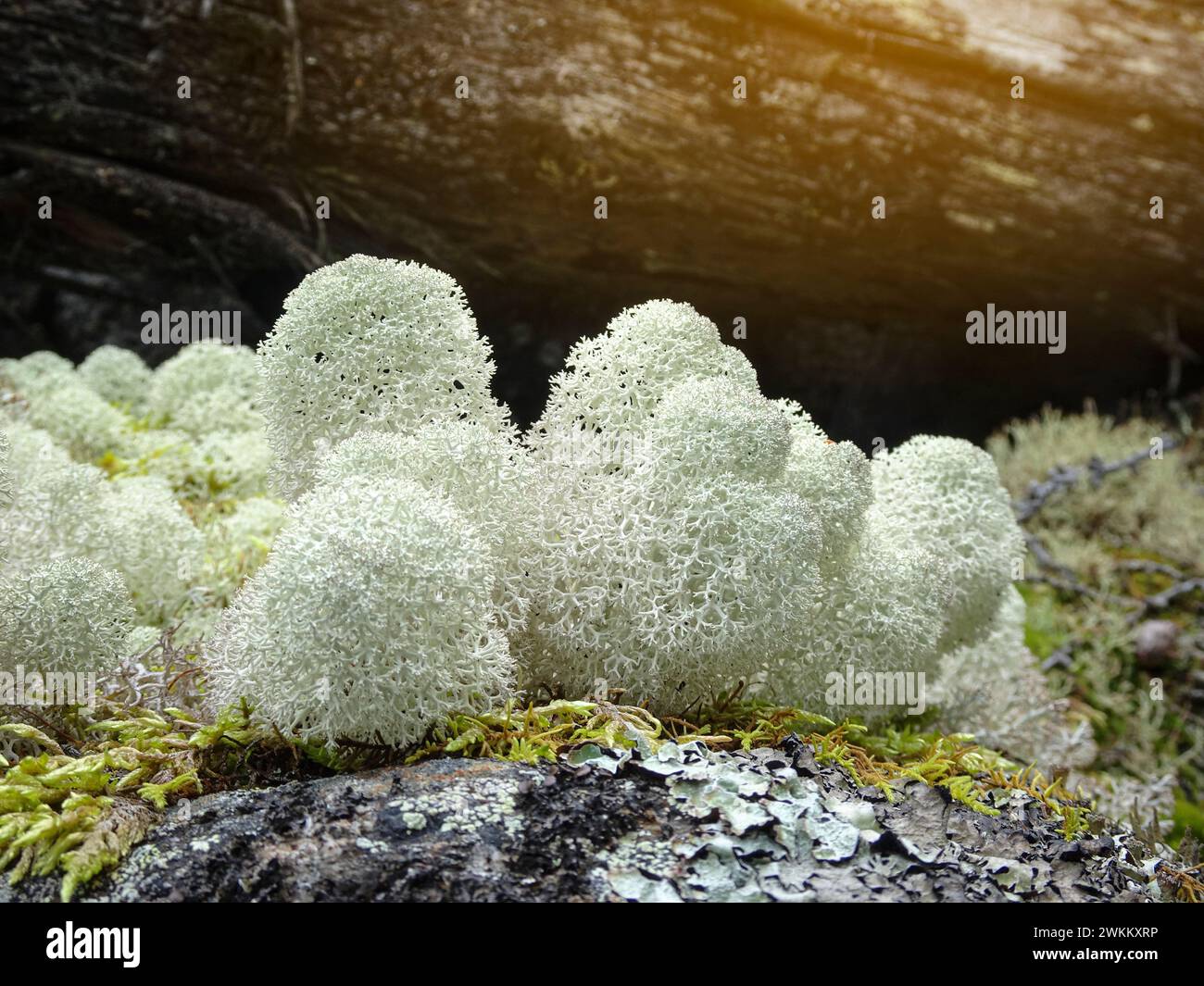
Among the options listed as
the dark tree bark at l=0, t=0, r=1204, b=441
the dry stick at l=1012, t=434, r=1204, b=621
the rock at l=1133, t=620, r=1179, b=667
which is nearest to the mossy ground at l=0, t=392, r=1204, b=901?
the rock at l=1133, t=620, r=1179, b=667

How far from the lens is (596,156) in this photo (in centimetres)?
516

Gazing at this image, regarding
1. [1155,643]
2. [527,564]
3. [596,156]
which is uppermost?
[596,156]

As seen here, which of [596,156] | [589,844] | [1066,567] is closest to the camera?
[589,844]

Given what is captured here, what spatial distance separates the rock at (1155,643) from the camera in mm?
4809

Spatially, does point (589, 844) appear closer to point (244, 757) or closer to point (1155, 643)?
point (244, 757)

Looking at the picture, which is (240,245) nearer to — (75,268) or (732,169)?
(75,268)

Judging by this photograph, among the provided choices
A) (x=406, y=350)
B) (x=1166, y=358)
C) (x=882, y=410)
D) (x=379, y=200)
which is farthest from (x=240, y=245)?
(x=1166, y=358)

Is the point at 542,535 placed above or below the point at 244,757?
above

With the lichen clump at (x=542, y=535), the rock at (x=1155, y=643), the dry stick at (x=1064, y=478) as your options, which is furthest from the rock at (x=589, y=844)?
the dry stick at (x=1064, y=478)

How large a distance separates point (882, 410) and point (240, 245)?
13.5ft

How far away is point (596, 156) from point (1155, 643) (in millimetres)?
→ 3499

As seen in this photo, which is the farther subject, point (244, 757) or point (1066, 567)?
point (1066, 567)

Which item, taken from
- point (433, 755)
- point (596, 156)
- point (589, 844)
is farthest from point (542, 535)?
point (596, 156)

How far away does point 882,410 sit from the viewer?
6.99m
